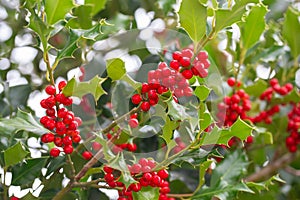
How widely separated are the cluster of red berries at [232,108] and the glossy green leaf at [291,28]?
26cm

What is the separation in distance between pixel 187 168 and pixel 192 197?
0.29 meters

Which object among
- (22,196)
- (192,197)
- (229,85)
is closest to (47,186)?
(22,196)

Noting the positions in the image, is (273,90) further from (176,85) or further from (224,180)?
(176,85)

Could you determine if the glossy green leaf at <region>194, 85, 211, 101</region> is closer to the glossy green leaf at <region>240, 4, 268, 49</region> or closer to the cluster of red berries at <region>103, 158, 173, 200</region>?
the cluster of red berries at <region>103, 158, 173, 200</region>

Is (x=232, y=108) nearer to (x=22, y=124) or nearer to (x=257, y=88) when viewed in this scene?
(x=257, y=88)

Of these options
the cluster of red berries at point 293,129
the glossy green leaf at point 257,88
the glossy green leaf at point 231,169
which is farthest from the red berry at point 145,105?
the cluster of red berries at point 293,129

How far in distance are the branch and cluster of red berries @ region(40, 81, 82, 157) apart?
72cm

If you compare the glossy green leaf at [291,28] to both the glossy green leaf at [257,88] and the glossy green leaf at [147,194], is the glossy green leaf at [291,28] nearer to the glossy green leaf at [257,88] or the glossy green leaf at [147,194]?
the glossy green leaf at [257,88]

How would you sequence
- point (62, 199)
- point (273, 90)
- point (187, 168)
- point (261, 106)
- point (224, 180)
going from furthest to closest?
point (261, 106) → point (273, 90) → point (187, 168) → point (224, 180) → point (62, 199)

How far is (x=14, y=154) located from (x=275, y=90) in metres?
0.80

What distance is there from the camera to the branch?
5.22 ft

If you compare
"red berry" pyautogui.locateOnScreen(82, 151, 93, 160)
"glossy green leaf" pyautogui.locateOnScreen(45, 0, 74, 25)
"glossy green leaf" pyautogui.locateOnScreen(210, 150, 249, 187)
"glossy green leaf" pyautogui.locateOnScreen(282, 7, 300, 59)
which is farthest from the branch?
"glossy green leaf" pyautogui.locateOnScreen(45, 0, 74, 25)

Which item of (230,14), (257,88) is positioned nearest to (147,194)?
(230,14)

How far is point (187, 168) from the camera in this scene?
145 centimetres
